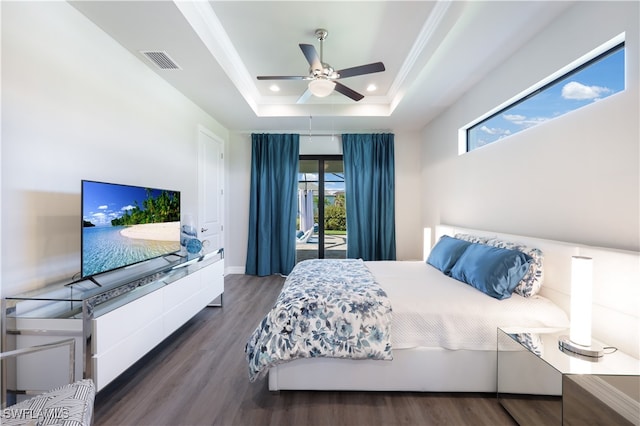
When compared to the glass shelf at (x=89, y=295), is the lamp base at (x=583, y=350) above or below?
below

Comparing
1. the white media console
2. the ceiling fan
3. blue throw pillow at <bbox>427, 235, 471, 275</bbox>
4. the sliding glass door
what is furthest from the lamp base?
the sliding glass door

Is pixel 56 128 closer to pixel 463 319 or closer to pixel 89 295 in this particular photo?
pixel 89 295

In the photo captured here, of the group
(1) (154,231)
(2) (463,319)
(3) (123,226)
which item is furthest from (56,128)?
(2) (463,319)

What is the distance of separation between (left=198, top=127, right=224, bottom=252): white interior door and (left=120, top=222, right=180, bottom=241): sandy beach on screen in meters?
0.85

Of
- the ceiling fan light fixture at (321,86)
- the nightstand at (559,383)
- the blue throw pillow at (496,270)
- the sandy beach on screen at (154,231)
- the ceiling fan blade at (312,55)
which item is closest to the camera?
the nightstand at (559,383)

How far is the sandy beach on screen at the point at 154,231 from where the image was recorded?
212 cm

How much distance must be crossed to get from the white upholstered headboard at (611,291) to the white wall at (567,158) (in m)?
0.15

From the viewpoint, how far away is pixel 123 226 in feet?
6.62

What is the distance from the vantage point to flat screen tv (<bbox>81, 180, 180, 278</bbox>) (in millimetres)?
1735

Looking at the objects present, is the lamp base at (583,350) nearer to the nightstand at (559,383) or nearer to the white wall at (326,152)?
the nightstand at (559,383)

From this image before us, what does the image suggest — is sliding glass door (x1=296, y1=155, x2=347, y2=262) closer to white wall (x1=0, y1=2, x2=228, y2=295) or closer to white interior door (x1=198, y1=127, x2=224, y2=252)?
white interior door (x1=198, y1=127, x2=224, y2=252)

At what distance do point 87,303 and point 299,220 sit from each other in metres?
3.62

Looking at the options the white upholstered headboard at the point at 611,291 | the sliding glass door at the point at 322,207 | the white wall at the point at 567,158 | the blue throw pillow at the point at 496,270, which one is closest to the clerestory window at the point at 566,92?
the white wall at the point at 567,158

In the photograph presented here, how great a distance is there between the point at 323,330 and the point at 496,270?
131 cm
